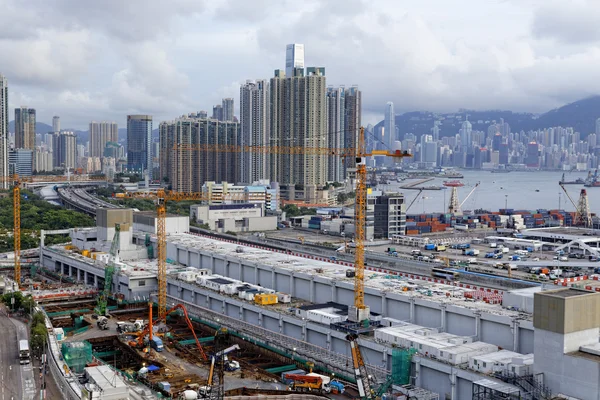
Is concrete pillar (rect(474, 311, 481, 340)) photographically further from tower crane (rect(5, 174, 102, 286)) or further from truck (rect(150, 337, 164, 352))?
tower crane (rect(5, 174, 102, 286))

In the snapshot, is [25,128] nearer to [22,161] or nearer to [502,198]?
[22,161]

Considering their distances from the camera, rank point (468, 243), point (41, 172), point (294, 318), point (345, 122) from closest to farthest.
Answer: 1. point (294, 318)
2. point (468, 243)
3. point (345, 122)
4. point (41, 172)

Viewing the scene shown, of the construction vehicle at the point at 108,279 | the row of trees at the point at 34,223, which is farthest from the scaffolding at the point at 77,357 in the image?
the row of trees at the point at 34,223

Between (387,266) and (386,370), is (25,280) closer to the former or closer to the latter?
(387,266)

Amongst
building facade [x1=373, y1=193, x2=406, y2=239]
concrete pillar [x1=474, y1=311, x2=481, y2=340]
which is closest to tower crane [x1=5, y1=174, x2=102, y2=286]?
concrete pillar [x1=474, y1=311, x2=481, y2=340]

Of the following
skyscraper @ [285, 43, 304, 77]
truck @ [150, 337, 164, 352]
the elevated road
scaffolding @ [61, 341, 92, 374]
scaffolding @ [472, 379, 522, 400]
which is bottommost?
truck @ [150, 337, 164, 352]

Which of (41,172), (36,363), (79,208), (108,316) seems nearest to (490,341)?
(36,363)
